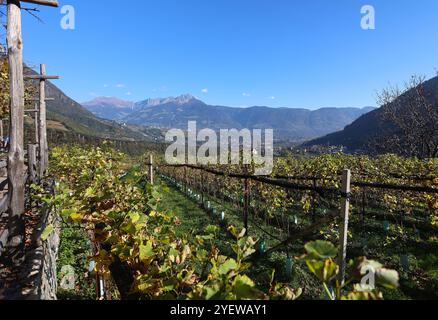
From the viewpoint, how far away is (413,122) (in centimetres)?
1823

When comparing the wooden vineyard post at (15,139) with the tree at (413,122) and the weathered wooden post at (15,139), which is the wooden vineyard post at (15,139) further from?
the tree at (413,122)

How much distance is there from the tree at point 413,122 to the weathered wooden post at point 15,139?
1810 cm

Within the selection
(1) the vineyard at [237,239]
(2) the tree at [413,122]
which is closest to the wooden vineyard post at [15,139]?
(1) the vineyard at [237,239]

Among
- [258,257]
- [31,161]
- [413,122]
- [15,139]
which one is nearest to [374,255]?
[258,257]

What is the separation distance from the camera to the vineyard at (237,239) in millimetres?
1464

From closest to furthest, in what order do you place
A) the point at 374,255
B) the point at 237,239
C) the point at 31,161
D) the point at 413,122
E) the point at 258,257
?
1. the point at 237,239
2. the point at 258,257
3. the point at 374,255
4. the point at 31,161
5. the point at 413,122

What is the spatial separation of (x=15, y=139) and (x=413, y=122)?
19.9 meters

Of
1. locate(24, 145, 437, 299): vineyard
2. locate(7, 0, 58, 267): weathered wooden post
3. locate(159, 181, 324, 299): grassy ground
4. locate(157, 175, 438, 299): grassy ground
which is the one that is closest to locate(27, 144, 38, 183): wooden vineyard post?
locate(24, 145, 437, 299): vineyard

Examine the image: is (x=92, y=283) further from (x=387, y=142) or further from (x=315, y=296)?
(x=387, y=142)

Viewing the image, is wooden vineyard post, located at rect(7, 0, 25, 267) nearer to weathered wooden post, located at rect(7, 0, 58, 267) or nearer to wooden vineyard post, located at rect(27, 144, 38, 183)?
weathered wooden post, located at rect(7, 0, 58, 267)

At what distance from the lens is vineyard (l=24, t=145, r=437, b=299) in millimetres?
1464

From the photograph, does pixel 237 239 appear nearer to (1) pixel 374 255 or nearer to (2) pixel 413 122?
(1) pixel 374 255

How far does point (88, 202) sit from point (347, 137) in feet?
535
